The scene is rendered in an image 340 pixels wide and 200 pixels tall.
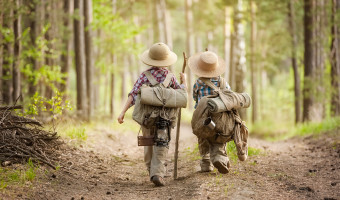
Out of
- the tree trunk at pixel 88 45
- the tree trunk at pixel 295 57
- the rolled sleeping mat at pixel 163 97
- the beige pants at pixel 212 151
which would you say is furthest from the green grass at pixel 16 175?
the tree trunk at pixel 295 57

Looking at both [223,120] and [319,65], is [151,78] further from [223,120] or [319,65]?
[319,65]

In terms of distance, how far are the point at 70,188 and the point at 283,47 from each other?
16.6 metres

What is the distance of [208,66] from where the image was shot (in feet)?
21.0

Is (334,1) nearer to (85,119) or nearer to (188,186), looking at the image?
(85,119)

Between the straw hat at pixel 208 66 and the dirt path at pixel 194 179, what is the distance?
1.73 m

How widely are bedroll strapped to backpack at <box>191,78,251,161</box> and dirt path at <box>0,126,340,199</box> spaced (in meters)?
0.61

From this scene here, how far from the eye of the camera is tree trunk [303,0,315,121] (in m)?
14.9

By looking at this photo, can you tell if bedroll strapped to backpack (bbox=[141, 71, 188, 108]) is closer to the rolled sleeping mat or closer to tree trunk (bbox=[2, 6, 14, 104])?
the rolled sleeping mat

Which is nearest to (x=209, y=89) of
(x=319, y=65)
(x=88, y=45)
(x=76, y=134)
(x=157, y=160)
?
(x=157, y=160)

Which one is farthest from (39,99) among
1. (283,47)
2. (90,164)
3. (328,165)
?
(283,47)

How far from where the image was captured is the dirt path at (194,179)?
5.31 m

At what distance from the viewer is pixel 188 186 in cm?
575

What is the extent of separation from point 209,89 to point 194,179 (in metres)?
1.54

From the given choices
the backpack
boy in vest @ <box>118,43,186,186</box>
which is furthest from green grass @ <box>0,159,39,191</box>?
the backpack
